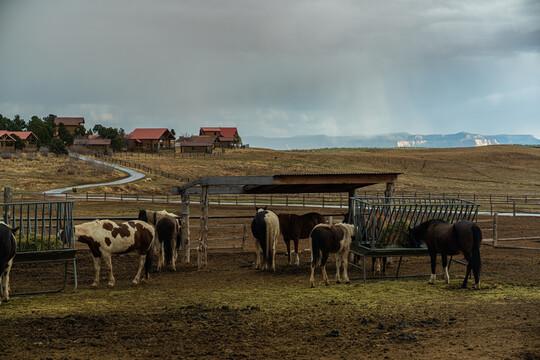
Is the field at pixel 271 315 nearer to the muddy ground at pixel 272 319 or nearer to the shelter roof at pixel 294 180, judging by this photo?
the muddy ground at pixel 272 319

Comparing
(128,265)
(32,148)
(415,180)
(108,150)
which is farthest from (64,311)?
(108,150)

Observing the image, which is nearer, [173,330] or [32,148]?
[173,330]

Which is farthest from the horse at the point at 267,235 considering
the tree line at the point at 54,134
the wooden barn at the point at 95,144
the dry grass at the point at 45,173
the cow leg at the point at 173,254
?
the wooden barn at the point at 95,144

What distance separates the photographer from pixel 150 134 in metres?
115

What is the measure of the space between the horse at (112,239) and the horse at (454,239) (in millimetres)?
6796

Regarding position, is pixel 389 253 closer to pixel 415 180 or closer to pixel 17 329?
pixel 17 329

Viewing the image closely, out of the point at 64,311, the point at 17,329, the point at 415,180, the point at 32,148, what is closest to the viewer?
the point at 17,329

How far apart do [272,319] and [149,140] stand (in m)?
108

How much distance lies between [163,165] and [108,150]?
2666 centimetres

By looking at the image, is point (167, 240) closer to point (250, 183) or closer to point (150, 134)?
point (250, 183)

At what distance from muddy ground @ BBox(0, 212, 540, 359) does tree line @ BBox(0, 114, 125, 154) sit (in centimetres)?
7522

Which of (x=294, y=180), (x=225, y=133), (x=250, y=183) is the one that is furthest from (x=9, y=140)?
(x=294, y=180)

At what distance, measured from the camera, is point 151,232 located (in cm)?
1318

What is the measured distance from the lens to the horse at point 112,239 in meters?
12.4
